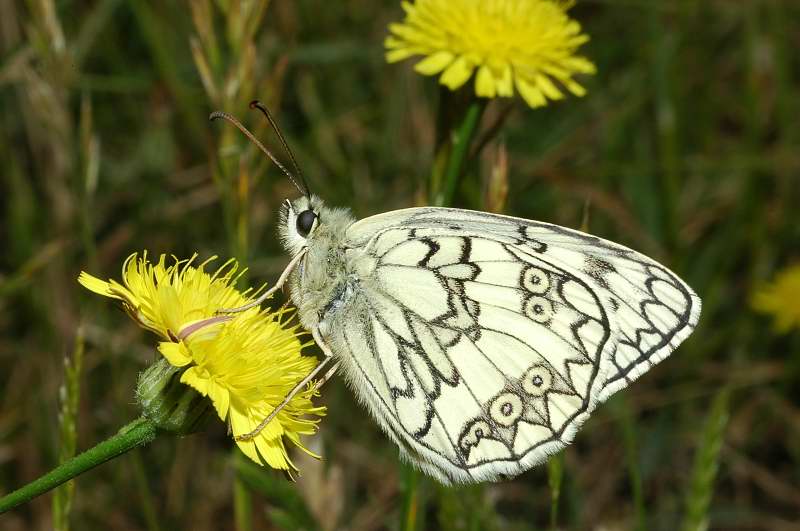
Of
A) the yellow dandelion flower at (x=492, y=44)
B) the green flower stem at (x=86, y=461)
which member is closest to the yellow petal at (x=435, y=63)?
the yellow dandelion flower at (x=492, y=44)

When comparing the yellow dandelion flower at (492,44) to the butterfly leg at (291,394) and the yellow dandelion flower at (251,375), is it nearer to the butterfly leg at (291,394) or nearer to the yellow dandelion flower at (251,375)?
the butterfly leg at (291,394)

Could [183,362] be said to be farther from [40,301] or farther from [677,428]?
[677,428]

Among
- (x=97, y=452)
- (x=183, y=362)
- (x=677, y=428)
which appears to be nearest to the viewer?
(x=97, y=452)

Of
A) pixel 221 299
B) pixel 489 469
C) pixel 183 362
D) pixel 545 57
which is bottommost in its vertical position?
pixel 489 469

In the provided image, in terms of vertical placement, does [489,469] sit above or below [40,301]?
below

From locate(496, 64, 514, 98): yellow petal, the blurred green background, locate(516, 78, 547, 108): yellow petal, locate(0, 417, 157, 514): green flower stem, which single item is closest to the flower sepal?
locate(0, 417, 157, 514): green flower stem

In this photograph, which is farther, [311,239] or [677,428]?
[677,428]

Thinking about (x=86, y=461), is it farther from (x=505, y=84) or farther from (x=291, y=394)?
(x=505, y=84)

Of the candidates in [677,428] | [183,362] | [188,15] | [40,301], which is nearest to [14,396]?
[40,301]
